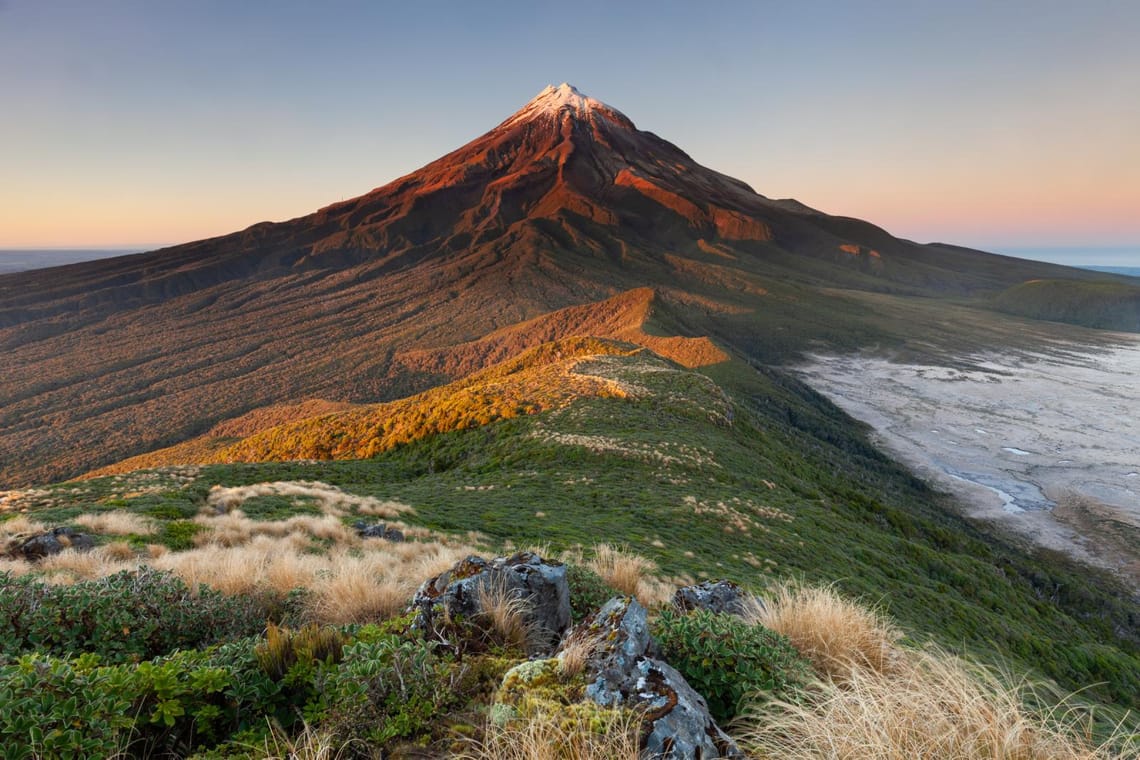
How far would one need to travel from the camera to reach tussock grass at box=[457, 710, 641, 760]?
7.29 ft

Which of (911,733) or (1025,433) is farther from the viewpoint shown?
(1025,433)

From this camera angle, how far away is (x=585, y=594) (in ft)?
17.9

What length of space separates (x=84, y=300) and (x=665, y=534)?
205572 millimetres

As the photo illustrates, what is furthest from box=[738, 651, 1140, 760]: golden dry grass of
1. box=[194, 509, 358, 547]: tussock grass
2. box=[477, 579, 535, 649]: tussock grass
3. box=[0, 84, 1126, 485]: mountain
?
box=[0, 84, 1126, 485]: mountain

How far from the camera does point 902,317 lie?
14750 cm

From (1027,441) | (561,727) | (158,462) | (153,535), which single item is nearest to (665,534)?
(153,535)

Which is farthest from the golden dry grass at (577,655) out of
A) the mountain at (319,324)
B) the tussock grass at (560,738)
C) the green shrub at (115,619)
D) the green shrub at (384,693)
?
the mountain at (319,324)

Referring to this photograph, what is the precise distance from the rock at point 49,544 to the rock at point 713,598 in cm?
971

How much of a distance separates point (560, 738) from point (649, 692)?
0.59m

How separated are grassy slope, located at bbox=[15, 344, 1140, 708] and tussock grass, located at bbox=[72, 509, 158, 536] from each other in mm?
1687

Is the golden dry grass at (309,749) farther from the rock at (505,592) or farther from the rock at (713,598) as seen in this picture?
the rock at (713,598)

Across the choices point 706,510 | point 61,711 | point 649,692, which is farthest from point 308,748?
point 706,510

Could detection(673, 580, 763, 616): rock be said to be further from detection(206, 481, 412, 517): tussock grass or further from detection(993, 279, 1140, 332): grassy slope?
detection(993, 279, 1140, 332): grassy slope

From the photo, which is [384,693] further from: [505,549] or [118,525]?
[118,525]
